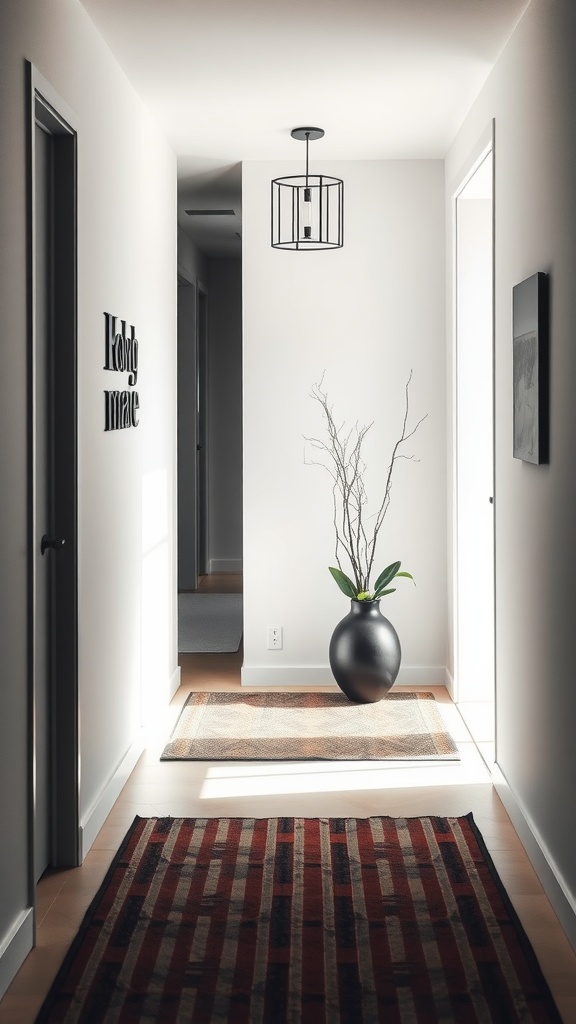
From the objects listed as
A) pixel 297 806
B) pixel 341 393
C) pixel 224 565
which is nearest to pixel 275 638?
pixel 341 393

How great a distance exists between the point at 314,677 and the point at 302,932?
8.58 ft

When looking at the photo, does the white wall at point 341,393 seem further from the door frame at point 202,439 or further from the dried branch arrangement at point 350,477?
the door frame at point 202,439

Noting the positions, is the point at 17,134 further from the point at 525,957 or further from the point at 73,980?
the point at 525,957

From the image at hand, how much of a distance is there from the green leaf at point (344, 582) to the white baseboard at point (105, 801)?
126cm

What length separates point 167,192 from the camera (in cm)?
484

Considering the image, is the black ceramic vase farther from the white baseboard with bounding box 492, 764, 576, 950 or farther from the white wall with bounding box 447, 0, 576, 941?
the white baseboard with bounding box 492, 764, 576, 950

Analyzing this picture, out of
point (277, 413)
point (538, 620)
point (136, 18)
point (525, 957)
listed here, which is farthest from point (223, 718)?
point (136, 18)

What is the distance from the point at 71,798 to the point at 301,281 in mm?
2968

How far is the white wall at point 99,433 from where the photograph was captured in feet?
7.96

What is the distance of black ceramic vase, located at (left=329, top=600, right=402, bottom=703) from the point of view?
4.70 metres

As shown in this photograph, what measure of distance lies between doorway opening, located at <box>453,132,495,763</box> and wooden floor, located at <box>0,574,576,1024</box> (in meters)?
0.33

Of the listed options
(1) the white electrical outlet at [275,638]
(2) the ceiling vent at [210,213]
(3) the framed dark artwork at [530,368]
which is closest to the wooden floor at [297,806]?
(1) the white electrical outlet at [275,638]

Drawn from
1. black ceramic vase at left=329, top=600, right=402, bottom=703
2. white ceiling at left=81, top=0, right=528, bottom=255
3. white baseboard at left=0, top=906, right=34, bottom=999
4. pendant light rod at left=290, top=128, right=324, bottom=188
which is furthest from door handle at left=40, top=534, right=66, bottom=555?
pendant light rod at left=290, top=128, right=324, bottom=188

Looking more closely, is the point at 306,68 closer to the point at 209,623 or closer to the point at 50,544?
the point at 50,544
